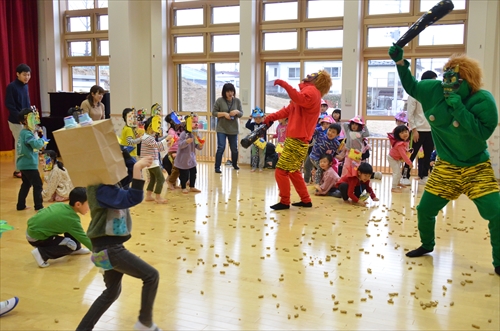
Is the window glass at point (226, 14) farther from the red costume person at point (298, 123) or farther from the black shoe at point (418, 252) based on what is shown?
the black shoe at point (418, 252)

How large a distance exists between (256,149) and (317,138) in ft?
8.21

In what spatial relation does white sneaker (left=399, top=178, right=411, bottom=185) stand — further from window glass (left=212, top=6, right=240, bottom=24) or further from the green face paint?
window glass (left=212, top=6, right=240, bottom=24)

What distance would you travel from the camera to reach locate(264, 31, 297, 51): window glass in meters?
10.9

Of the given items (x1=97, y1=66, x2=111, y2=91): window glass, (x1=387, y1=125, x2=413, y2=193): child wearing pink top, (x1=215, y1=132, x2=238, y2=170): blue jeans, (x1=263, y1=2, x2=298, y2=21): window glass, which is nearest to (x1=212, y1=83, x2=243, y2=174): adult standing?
(x1=215, y1=132, x2=238, y2=170): blue jeans

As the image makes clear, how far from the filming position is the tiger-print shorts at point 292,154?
6.11 meters

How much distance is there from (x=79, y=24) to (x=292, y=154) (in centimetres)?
922

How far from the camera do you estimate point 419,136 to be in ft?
26.1

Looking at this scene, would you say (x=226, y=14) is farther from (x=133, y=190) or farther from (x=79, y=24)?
(x=133, y=190)

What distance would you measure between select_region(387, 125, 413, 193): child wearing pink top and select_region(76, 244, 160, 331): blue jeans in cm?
554

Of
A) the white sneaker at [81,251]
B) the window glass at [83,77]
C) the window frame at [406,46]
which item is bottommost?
the white sneaker at [81,251]

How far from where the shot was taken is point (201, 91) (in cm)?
1195

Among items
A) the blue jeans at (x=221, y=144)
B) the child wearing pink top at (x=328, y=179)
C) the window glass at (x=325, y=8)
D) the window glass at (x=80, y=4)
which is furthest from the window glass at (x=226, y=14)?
the child wearing pink top at (x=328, y=179)

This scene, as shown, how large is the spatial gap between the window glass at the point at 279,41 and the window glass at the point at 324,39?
336mm

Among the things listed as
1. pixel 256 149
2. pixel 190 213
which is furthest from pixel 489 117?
pixel 256 149
